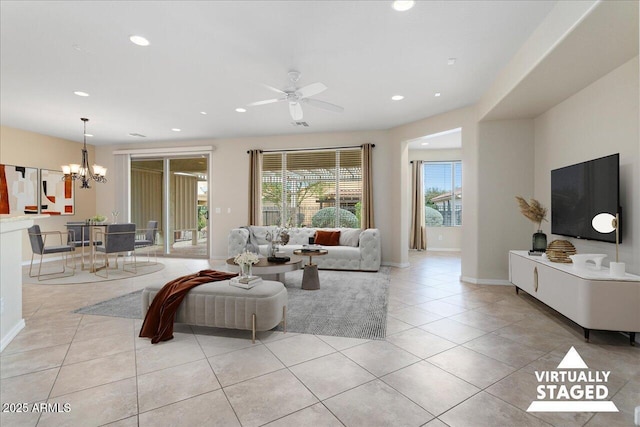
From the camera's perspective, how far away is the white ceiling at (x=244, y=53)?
8.82 ft

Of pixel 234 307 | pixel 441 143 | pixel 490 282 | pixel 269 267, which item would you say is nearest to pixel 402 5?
pixel 234 307

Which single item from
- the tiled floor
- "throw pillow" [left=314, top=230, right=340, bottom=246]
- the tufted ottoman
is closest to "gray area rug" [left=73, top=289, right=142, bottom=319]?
the tiled floor

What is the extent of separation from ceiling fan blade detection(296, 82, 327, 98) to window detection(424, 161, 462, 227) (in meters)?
6.62

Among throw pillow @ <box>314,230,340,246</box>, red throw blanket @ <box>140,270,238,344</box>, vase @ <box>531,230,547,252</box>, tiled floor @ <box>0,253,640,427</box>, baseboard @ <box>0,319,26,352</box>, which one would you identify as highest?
vase @ <box>531,230,547,252</box>

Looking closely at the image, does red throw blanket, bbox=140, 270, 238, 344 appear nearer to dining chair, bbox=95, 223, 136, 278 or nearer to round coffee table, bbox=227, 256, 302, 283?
round coffee table, bbox=227, 256, 302, 283

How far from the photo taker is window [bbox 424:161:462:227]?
9375 mm

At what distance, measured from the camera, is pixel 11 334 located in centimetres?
284

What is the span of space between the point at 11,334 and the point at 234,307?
6.81ft

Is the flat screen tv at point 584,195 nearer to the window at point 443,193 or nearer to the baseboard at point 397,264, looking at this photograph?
the baseboard at point 397,264

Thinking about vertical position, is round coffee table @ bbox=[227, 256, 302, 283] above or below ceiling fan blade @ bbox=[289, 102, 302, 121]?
below

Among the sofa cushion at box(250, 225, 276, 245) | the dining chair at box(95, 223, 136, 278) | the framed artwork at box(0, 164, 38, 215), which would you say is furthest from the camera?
the sofa cushion at box(250, 225, 276, 245)

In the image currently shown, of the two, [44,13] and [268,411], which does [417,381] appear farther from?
[44,13]

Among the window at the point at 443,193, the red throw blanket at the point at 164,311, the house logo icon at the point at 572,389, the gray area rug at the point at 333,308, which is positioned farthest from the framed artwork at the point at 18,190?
the window at the point at 443,193

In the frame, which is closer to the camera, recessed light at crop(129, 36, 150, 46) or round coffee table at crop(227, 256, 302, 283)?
recessed light at crop(129, 36, 150, 46)
